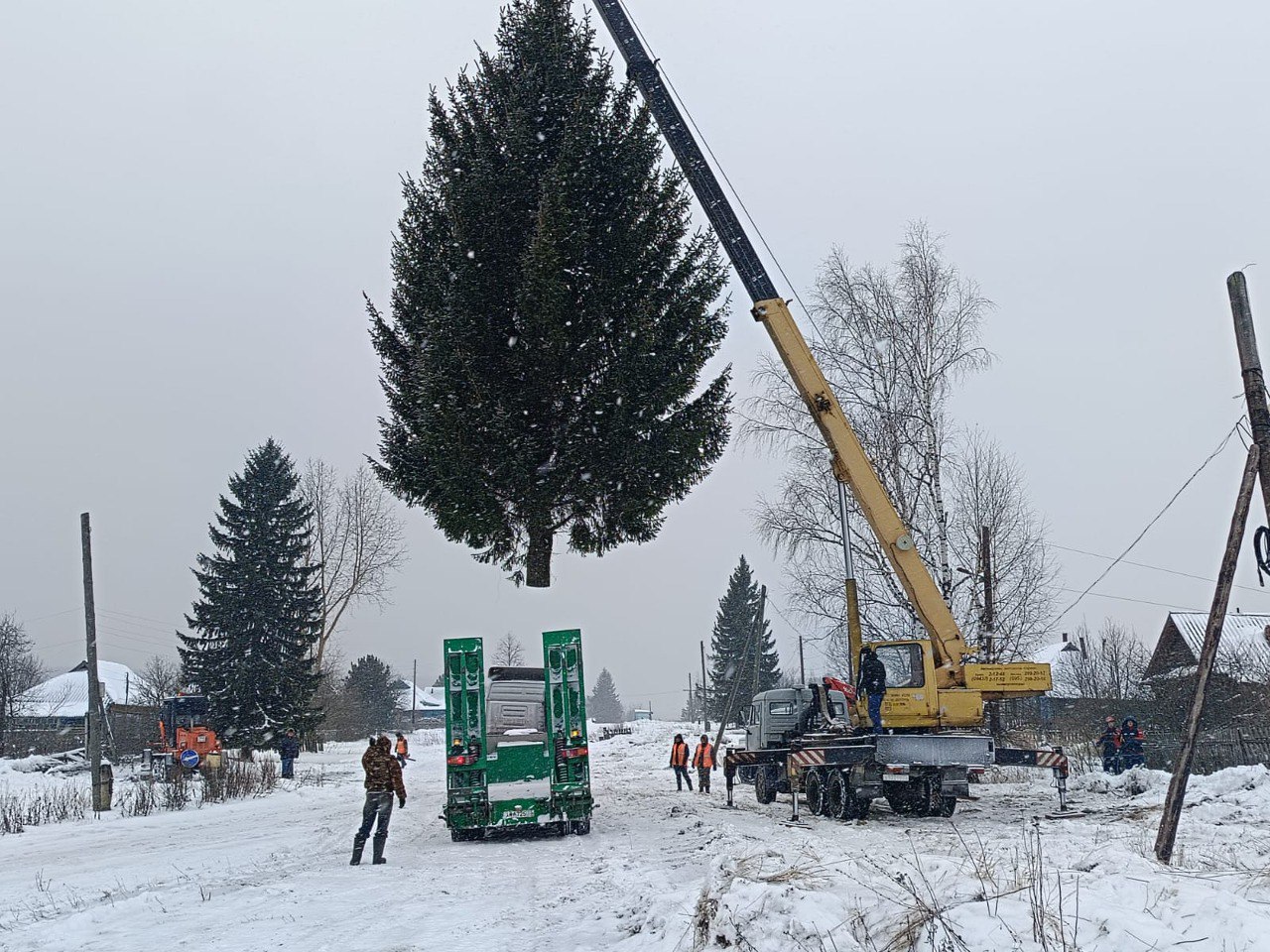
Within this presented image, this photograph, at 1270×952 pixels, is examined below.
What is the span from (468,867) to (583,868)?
1505 millimetres

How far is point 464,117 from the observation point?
1916 centimetres

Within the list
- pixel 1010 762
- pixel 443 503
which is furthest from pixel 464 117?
pixel 1010 762

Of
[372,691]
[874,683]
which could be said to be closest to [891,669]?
A: [874,683]

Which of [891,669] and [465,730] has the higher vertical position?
[891,669]

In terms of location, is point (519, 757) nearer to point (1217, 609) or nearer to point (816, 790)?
point (816, 790)

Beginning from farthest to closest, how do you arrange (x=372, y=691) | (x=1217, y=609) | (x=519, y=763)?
1. (x=372, y=691)
2. (x=519, y=763)
3. (x=1217, y=609)

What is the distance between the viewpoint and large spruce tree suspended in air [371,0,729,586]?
16984 millimetres

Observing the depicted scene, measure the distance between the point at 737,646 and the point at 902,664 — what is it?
54.0m

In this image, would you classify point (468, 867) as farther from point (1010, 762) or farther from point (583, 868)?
point (1010, 762)

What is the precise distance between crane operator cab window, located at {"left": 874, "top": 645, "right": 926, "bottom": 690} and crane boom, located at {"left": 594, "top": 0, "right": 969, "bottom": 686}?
34 centimetres

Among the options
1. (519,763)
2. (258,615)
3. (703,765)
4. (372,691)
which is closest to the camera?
(519,763)

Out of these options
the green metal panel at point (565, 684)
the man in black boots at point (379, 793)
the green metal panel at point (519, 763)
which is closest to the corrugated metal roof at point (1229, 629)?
the green metal panel at point (565, 684)

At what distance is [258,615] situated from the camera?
40.2 metres

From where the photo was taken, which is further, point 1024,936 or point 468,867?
point 468,867
